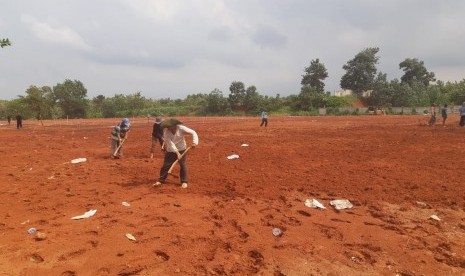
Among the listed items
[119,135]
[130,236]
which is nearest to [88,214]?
[130,236]

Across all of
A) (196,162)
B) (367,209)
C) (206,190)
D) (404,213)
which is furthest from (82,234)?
(196,162)

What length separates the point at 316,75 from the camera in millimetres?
65688

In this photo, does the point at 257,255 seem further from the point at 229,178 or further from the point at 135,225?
the point at 229,178

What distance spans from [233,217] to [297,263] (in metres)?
1.70

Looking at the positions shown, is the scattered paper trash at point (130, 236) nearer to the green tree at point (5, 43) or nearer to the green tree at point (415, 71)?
the green tree at point (5, 43)

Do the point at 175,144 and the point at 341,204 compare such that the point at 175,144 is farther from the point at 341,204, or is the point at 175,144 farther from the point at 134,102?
the point at 134,102

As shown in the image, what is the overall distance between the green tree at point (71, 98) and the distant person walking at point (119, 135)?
5215 centimetres

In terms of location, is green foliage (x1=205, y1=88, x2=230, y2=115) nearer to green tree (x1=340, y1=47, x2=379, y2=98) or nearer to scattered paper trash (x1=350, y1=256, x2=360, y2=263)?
green tree (x1=340, y1=47, x2=379, y2=98)

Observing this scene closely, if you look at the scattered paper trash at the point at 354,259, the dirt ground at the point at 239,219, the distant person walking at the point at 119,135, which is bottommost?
the scattered paper trash at the point at 354,259

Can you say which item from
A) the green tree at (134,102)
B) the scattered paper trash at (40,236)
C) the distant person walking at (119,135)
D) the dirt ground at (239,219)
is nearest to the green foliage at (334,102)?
the green tree at (134,102)

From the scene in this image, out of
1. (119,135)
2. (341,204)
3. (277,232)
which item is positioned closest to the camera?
(277,232)

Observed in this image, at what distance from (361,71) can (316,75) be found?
315 inches

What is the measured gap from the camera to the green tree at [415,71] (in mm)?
64294

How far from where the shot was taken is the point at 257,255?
4.56 meters
